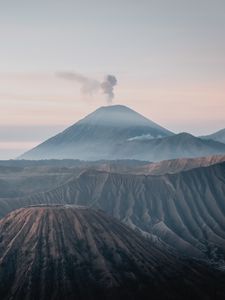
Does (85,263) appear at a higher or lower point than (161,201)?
lower

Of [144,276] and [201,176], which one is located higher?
[201,176]

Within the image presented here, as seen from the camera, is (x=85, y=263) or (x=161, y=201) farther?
(x=161, y=201)

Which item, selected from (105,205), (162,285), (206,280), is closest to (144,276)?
(162,285)

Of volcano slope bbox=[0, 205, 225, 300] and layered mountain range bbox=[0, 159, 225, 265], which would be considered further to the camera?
layered mountain range bbox=[0, 159, 225, 265]

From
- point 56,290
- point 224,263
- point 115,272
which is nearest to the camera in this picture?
point 56,290

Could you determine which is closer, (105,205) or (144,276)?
(144,276)

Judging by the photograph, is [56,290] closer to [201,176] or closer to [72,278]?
[72,278]

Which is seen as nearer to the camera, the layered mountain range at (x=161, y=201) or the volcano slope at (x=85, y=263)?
the volcano slope at (x=85, y=263)

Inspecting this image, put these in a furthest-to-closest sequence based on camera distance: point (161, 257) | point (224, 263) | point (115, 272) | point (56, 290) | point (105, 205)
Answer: point (105, 205) → point (224, 263) → point (161, 257) → point (115, 272) → point (56, 290)
